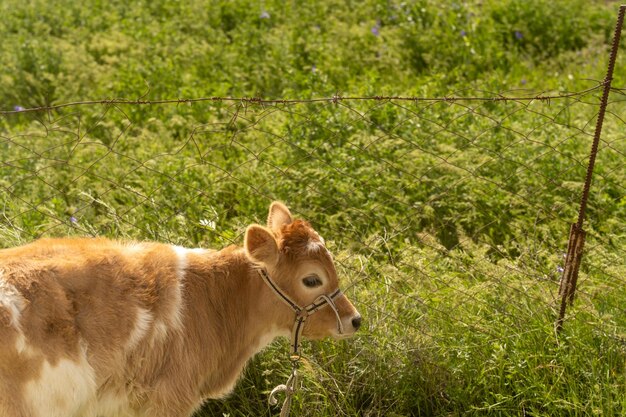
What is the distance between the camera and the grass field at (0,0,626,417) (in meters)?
5.10

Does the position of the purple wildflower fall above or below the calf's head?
below

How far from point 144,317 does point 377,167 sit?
3.14m

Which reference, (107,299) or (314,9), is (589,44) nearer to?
(314,9)

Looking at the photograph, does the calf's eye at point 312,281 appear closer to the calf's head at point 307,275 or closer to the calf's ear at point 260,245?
the calf's head at point 307,275

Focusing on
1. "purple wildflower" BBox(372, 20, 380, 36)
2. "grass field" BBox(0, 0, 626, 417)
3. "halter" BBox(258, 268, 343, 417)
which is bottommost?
"purple wildflower" BBox(372, 20, 380, 36)

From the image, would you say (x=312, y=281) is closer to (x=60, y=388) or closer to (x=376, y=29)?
(x=60, y=388)

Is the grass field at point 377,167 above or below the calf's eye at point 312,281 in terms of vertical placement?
below

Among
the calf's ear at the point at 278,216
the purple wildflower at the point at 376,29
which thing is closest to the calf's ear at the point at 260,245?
the calf's ear at the point at 278,216

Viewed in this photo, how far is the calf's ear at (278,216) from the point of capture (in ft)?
15.9

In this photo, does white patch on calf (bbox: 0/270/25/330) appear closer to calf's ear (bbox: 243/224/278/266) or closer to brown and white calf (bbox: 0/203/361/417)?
brown and white calf (bbox: 0/203/361/417)

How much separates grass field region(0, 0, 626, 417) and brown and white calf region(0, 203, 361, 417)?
49 cm

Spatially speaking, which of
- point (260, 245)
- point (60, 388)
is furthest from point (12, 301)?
point (260, 245)

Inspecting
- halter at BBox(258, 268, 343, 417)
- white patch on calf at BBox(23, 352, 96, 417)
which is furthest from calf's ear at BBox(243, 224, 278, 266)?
white patch on calf at BBox(23, 352, 96, 417)

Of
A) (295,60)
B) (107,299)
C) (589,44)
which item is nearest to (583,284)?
(107,299)
